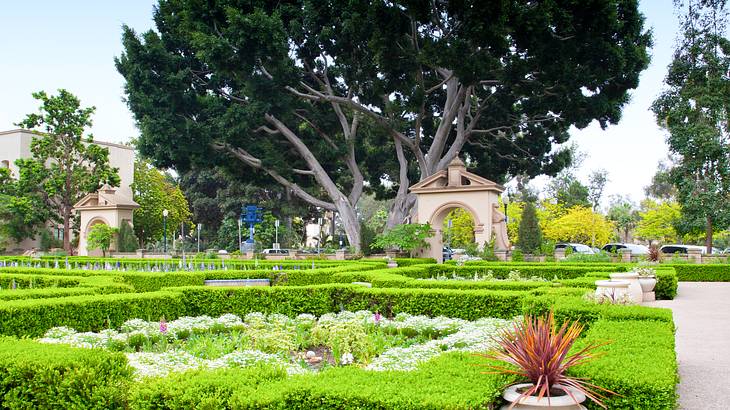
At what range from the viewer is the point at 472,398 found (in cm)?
444

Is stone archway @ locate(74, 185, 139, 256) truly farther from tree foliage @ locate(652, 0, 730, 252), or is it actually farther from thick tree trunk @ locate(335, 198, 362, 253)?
tree foliage @ locate(652, 0, 730, 252)

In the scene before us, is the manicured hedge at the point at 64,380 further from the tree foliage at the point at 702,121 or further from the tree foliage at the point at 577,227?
the tree foliage at the point at 577,227

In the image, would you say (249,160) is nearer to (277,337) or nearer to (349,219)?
(349,219)

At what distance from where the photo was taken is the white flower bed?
6.81m

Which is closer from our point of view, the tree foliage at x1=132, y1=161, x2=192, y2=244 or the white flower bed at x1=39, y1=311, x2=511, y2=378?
the white flower bed at x1=39, y1=311, x2=511, y2=378

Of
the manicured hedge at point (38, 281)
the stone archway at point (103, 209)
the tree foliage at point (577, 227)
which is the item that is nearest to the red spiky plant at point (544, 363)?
the manicured hedge at point (38, 281)

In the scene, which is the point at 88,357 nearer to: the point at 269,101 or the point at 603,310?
the point at 603,310

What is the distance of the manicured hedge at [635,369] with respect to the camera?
4.79 meters

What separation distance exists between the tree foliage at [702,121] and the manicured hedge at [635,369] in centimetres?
2996

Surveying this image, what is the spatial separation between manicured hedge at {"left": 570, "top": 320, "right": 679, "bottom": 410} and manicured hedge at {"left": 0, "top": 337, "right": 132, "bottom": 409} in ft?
13.0

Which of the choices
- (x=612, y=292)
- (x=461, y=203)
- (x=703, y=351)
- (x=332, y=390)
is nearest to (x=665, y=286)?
(x=612, y=292)

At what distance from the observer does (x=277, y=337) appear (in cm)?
820

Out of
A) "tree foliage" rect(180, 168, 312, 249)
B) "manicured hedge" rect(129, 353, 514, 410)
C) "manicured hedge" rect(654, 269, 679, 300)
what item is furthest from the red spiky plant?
"tree foliage" rect(180, 168, 312, 249)

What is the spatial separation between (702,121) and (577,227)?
44.8 feet
